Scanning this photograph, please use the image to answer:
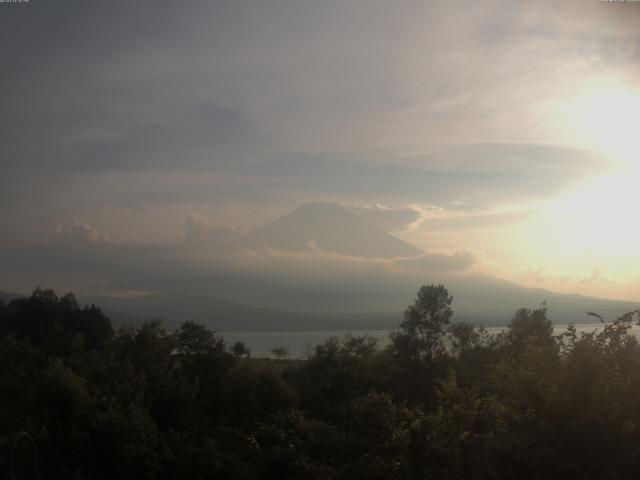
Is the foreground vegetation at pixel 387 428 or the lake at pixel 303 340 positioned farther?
the lake at pixel 303 340

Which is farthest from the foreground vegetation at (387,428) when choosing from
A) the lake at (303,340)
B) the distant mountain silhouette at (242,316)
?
the distant mountain silhouette at (242,316)

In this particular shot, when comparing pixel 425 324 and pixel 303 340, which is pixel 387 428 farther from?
pixel 303 340

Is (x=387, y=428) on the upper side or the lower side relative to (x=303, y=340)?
upper

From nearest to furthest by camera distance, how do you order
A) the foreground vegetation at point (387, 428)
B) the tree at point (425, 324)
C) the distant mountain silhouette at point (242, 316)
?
1. the foreground vegetation at point (387, 428)
2. the tree at point (425, 324)
3. the distant mountain silhouette at point (242, 316)

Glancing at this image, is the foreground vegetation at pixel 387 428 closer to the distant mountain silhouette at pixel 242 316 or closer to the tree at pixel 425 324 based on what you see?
the tree at pixel 425 324

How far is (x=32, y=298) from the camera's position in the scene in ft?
157

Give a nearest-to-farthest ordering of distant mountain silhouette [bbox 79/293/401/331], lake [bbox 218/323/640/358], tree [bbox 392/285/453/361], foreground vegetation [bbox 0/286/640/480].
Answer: foreground vegetation [bbox 0/286/640/480], lake [bbox 218/323/640/358], tree [bbox 392/285/453/361], distant mountain silhouette [bbox 79/293/401/331]

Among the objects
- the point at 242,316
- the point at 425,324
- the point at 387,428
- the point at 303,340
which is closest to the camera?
the point at 387,428

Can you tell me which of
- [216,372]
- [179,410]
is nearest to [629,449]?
[179,410]

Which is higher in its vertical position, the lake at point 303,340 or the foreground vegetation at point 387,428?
the foreground vegetation at point 387,428

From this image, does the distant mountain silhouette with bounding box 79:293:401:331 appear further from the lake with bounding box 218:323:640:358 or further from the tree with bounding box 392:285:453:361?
the tree with bounding box 392:285:453:361

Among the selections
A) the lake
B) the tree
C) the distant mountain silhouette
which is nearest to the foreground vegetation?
the lake

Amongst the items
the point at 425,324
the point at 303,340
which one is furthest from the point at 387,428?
the point at 303,340

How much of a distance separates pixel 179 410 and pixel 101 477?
9.14 meters
